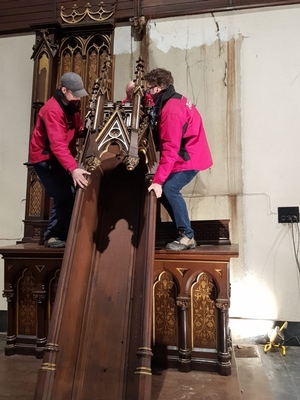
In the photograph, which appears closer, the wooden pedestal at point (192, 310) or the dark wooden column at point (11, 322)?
the wooden pedestal at point (192, 310)

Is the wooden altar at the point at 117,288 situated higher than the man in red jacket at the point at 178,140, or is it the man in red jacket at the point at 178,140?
the man in red jacket at the point at 178,140

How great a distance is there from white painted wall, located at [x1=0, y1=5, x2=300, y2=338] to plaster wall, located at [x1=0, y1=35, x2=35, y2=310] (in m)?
0.02

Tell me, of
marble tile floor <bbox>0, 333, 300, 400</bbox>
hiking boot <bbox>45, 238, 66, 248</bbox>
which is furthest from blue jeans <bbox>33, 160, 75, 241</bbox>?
marble tile floor <bbox>0, 333, 300, 400</bbox>

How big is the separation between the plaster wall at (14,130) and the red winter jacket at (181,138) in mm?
2130

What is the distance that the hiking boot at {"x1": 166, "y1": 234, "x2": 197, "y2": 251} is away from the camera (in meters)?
2.37

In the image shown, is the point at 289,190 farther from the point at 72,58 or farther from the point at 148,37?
the point at 72,58

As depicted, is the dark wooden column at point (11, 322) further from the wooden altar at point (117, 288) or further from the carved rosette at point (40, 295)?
the carved rosette at point (40, 295)

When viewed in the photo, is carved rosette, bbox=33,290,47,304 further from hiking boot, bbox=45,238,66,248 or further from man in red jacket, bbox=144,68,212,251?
man in red jacket, bbox=144,68,212,251

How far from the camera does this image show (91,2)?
3.91 meters

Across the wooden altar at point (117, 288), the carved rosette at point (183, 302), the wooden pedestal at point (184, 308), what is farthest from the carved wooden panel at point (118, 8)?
the carved rosette at point (183, 302)

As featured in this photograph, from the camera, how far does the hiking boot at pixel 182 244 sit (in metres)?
2.37

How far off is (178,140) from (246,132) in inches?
57.6

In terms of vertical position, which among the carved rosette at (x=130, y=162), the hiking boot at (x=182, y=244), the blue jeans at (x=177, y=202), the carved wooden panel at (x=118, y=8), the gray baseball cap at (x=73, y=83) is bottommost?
the hiking boot at (x=182, y=244)

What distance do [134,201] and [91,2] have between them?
2.69 metres
